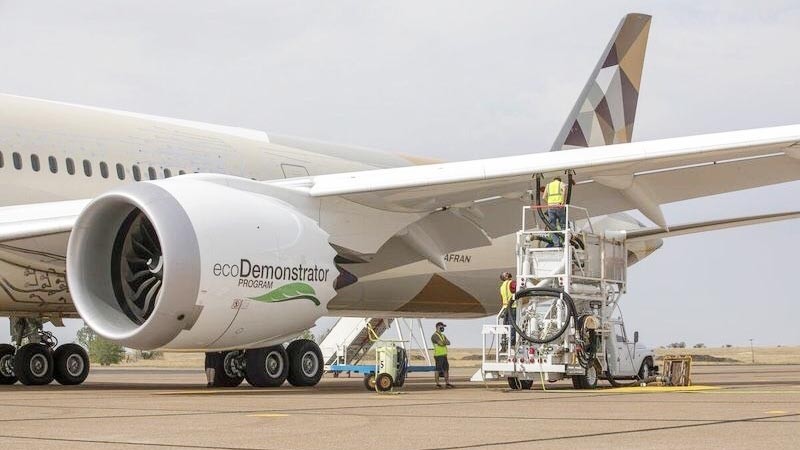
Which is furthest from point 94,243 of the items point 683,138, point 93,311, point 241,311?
point 683,138

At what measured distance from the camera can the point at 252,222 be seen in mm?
12203

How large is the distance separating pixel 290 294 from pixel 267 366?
10.5 ft

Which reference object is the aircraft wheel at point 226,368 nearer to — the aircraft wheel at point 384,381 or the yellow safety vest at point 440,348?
the yellow safety vest at point 440,348

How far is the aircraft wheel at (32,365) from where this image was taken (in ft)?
55.3

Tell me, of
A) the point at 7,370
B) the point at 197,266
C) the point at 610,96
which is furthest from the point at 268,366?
the point at 610,96

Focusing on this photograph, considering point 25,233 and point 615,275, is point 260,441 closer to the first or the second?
point 25,233

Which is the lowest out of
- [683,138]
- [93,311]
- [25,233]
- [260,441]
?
[260,441]

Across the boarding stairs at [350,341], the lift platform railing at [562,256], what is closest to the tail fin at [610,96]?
the boarding stairs at [350,341]

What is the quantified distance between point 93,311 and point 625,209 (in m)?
7.02

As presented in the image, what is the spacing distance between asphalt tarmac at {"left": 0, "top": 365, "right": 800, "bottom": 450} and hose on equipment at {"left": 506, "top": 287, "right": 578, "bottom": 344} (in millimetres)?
1264

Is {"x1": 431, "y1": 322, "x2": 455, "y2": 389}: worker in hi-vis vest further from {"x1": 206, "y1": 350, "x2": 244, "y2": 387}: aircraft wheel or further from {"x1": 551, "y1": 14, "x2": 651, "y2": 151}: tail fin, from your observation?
{"x1": 551, "y1": 14, "x2": 651, "y2": 151}: tail fin

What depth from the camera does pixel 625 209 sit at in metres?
15.5

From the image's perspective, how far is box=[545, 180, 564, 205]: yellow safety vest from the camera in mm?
13438

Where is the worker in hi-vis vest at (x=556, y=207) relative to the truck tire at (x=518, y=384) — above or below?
above
